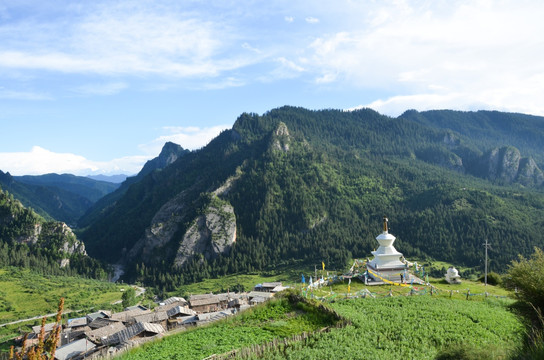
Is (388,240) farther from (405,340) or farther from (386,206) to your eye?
(386,206)

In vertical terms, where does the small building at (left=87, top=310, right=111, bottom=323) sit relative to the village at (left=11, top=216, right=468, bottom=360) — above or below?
below

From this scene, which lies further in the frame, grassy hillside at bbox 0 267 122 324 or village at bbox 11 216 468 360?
grassy hillside at bbox 0 267 122 324

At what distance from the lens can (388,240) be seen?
1871 inches

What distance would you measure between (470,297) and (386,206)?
168m

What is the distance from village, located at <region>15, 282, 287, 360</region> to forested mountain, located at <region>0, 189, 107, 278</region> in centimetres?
9697

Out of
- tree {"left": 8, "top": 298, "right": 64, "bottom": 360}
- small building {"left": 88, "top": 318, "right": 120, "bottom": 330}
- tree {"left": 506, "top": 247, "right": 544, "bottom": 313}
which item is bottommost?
small building {"left": 88, "top": 318, "right": 120, "bottom": 330}

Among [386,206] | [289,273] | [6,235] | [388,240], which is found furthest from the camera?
[386,206]

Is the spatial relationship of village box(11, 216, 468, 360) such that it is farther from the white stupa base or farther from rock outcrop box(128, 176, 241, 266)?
rock outcrop box(128, 176, 241, 266)

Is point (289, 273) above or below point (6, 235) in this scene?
below

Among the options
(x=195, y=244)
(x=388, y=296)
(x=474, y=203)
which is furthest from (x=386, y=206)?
(x=388, y=296)

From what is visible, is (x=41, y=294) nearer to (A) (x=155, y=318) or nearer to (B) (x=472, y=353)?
(A) (x=155, y=318)

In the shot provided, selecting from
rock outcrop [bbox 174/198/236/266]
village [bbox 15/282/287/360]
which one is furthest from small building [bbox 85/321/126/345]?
rock outcrop [bbox 174/198/236/266]

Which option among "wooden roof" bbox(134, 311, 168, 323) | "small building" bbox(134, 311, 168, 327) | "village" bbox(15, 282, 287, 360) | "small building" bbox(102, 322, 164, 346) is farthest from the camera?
"wooden roof" bbox(134, 311, 168, 323)

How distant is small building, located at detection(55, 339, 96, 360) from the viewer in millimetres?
46897
